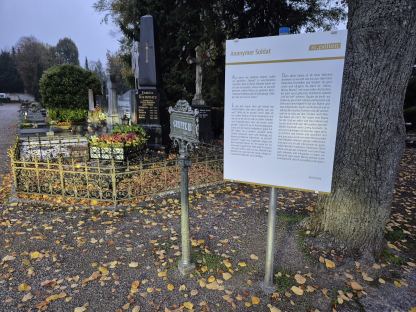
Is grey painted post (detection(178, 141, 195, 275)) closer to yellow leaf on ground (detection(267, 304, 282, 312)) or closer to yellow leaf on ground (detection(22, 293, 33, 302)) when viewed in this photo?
yellow leaf on ground (detection(267, 304, 282, 312))

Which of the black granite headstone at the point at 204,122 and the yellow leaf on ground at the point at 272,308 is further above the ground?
the black granite headstone at the point at 204,122

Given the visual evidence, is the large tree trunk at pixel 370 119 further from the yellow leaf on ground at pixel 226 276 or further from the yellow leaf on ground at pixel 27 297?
the yellow leaf on ground at pixel 27 297

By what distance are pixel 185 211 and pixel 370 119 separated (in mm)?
2411

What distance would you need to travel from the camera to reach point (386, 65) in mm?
3180

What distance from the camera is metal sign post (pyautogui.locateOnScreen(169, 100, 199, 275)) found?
3059 millimetres

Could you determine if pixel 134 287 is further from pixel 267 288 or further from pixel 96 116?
pixel 96 116

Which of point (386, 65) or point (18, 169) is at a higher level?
point (386, 65)

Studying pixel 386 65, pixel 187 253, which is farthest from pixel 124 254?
pixel 386 65

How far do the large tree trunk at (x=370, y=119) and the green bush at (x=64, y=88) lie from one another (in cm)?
2031

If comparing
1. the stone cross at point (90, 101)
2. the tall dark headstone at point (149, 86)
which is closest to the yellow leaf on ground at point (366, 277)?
the tall dark headstone at point (149, 86)

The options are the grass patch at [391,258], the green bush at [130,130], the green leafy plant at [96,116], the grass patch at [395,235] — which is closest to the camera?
the grass patch at [391,258]

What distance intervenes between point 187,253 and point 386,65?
123 inches

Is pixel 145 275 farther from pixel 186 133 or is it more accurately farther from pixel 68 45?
pixel 68 45

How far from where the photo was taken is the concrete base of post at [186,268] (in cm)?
342
